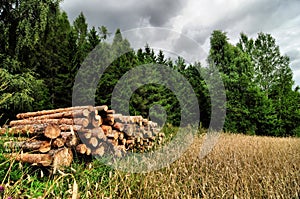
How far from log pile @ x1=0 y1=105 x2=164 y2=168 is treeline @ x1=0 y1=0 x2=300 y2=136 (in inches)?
306

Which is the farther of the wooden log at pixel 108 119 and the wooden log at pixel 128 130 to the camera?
the wooden log at pixel 128 130

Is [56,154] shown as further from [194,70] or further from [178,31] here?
[194,70]

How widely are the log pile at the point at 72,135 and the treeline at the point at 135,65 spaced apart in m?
7.78

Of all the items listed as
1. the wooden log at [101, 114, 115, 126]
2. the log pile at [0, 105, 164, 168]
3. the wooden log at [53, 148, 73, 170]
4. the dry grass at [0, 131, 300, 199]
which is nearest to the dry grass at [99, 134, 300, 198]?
the dry grass at [0, 131, 300, 199]

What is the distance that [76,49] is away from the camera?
17.6m

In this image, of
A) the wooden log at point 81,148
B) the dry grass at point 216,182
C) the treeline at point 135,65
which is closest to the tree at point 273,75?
the treeline at point 135,65

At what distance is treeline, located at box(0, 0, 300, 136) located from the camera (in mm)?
12695

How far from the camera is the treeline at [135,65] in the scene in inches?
500

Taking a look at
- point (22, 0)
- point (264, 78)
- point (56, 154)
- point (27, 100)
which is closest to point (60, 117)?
point (56, 154)

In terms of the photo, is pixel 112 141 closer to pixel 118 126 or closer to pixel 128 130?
pixel 118 126

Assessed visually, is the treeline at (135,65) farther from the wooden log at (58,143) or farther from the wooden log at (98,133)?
the wooden log at (58,143)

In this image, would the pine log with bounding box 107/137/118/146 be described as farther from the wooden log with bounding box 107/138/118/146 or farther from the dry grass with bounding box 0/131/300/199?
the dry grass with bounding box 0/131/300/199

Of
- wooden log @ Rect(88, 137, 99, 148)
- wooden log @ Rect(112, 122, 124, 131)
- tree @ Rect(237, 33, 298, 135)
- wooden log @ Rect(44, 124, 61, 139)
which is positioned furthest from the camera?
tree @ Rect(237, 33, 298, 135)

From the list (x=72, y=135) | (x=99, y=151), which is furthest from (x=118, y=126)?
(x=72, y=135)
